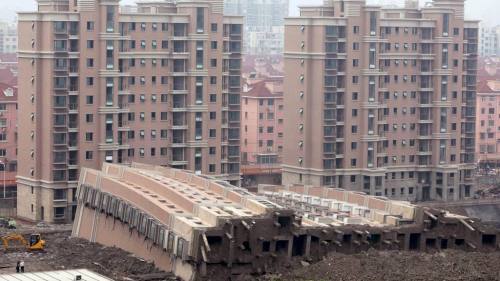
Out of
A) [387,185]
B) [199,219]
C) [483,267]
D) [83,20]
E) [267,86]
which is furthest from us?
[267,86]

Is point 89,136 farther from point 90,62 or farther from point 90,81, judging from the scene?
point 90,62

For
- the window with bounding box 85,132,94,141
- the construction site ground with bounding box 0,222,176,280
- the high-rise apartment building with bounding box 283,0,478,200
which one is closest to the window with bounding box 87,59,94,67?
the window with bounding box 85,132,94,141

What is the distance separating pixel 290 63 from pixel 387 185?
753 centimetres

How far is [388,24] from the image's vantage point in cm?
6856

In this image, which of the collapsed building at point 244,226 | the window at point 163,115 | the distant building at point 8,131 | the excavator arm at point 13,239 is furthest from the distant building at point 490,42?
the excavator arm at point 13,239

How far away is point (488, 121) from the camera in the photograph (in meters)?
90.6

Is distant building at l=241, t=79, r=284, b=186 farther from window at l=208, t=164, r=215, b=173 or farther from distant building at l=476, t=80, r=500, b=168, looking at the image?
window at l=208, t=164, r=215, b=173

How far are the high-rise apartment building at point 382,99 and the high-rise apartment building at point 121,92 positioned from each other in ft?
11.3

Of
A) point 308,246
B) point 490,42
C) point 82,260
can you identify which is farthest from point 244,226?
point 490,42

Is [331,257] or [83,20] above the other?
[83,20]

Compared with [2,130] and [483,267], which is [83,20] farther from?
[483,267]

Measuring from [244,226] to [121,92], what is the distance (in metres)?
21.7

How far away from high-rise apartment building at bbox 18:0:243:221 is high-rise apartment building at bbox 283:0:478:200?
3444 millimetres

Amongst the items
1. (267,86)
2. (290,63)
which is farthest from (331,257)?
(267,86)
